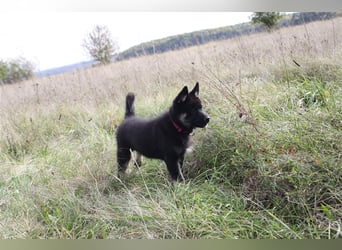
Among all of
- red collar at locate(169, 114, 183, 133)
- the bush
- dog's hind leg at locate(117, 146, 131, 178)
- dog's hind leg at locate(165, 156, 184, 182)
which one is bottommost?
dog's hind leg at locate(165, 156, 184, 182)

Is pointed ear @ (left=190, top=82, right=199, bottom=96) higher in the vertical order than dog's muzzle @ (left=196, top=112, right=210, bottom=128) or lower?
higher

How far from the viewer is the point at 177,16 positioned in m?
1.97

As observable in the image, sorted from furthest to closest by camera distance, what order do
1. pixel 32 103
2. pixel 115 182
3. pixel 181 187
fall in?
pixel 32 103, pixel 115 182, pixel 181 187

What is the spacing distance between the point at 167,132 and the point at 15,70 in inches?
41.8

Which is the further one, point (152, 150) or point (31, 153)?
point (31, 153)

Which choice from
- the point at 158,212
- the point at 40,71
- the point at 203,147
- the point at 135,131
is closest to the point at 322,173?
the point at 203,147

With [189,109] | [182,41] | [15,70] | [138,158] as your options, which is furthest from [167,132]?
[15,70]

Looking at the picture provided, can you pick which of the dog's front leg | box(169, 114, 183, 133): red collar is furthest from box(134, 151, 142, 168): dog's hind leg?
box(169, 114, 183, 133): red collar

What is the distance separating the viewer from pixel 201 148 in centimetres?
204

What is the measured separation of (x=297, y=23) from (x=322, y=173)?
830mm

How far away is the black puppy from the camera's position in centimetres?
192

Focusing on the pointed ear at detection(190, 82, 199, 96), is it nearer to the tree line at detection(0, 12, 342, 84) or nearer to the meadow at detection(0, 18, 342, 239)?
the meadow at detection(0, 18, 342, 239)

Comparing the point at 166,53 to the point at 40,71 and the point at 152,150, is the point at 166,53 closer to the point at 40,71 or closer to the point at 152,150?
the point at 152,150

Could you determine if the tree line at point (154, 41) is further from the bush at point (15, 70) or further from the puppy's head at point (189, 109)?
the puppy's head at point (189, 109)
